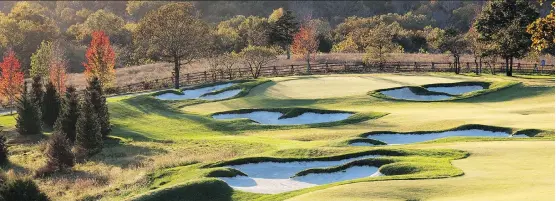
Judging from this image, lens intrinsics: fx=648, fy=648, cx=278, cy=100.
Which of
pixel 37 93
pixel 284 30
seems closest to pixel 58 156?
pixel 37 93

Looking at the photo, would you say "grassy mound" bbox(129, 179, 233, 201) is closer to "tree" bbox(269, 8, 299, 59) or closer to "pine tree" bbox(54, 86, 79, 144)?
"pine tree" bbox(54, 86, 79, 144)

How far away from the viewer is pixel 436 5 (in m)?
180

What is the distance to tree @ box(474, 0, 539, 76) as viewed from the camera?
70.5 meters

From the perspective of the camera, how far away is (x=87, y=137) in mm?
39562

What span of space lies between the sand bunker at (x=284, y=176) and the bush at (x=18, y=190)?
733 centimetres

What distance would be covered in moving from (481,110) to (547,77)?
22972 mm

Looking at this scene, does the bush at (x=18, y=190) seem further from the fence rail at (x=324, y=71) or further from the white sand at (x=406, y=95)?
the fence rail at (x=324, y=71)

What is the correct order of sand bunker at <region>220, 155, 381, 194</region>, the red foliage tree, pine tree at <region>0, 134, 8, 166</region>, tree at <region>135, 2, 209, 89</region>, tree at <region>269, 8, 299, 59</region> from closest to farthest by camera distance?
sand bunker at <region>220, 155, 381, 194</region>, pine tree at <region>0, 134, 8, 166</region>, the red foliage tree, tree at <region>135, 2, 209, 89</region>, tree at <region>269, 8, 299, 59</region>

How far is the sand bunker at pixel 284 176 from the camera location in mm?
25453

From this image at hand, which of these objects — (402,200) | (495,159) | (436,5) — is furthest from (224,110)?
(436,5)

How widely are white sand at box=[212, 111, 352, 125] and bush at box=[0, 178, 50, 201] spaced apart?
26.9m

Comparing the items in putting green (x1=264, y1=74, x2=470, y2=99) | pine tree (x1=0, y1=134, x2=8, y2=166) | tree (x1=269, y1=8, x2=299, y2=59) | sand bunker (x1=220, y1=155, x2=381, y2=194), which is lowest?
pine tree (x1=0, y1=134, x2=8, y2=166)

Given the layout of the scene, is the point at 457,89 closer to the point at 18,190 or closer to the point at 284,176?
the point at 284,176

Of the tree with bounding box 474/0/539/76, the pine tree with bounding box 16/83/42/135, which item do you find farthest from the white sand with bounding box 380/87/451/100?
the pine tree with bounding box 16/83/42/135
